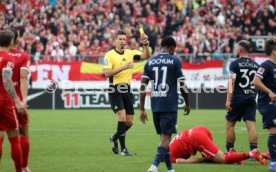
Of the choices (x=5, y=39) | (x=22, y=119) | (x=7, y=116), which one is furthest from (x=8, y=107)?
(x=5, y=39)

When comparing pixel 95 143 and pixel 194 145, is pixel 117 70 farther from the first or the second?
pixel 95 143

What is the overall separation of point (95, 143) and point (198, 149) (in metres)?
4.30

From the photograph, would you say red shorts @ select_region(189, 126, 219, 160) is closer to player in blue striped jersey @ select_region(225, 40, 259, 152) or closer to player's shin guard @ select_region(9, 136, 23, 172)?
player in blue striped jersey @ select_region(225, 40, 259, 152)

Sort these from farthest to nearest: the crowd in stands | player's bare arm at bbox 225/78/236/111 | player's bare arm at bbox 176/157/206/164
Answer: the crowd in stands < player's bare arm at bbox 225/78/236/111 < player's bare arm at bbox 176/157/206/164

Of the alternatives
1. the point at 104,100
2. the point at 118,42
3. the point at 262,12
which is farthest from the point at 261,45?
the point at 118,42

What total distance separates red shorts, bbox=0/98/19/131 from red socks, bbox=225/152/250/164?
3887 millimetres

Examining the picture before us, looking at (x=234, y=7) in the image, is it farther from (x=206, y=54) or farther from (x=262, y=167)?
(x=262, y=167)

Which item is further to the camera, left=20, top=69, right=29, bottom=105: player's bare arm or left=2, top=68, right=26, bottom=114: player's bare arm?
left=20, top=69, right=29, bottom=105: player's bare arm

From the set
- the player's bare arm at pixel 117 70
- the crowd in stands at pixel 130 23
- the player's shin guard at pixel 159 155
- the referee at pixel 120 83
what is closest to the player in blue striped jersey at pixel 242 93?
the player's bare arm at pixel 117 70

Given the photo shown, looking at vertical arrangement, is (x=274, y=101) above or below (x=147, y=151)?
above

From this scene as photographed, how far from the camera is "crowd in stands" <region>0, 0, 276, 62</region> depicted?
30.7m

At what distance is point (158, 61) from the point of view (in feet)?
35.4

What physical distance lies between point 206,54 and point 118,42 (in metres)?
15.4

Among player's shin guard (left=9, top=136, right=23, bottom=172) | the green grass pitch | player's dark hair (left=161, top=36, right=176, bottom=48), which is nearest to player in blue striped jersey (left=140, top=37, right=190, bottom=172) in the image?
player's dark hair (left=161, top=36, right=176, bottom=48)
